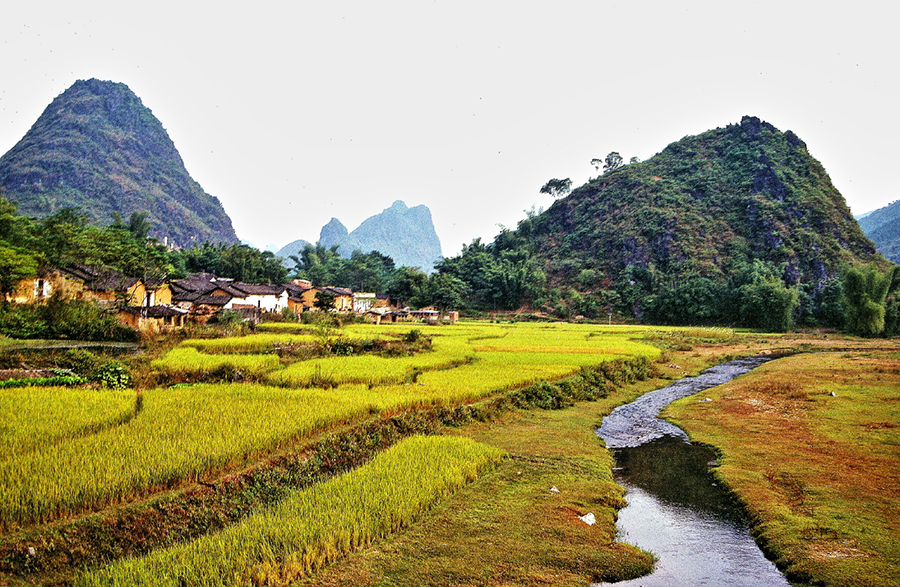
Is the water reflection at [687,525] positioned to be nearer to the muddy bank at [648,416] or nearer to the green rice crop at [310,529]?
the muddy bank at [648,416]

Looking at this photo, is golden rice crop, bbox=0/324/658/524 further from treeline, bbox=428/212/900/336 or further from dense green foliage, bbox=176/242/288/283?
dense green foliage, bbox=176/242/288/283

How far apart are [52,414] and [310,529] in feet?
22.1

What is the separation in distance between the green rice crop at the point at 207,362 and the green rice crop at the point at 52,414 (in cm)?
459

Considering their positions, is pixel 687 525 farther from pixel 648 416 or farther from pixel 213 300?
pixel 213 300

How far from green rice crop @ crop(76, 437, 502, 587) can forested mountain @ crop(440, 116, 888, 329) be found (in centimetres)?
6106

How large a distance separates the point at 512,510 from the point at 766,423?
34.1 ft

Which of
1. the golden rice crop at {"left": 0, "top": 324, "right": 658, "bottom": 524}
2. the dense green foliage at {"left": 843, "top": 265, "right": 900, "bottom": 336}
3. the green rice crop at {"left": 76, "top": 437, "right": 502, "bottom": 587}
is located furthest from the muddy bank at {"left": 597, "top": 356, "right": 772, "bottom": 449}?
the dense green foliage at {"left": 843, "top": 265, "right": 900, "bottom": 336}

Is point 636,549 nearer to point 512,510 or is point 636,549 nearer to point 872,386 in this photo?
point 512,510

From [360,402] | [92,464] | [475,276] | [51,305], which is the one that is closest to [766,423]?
[360,402]

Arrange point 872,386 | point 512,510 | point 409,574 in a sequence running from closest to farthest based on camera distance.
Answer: point 409,574, point 512,510, point 872,386

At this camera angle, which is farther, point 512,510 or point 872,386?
point 872,386

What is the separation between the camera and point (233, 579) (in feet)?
16.9

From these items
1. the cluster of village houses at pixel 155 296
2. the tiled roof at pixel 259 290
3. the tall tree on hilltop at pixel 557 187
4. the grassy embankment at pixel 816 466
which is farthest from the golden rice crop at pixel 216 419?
the tall tree on hilltop at pixel 557 187

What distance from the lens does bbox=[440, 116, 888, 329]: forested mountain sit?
66.4 meters
